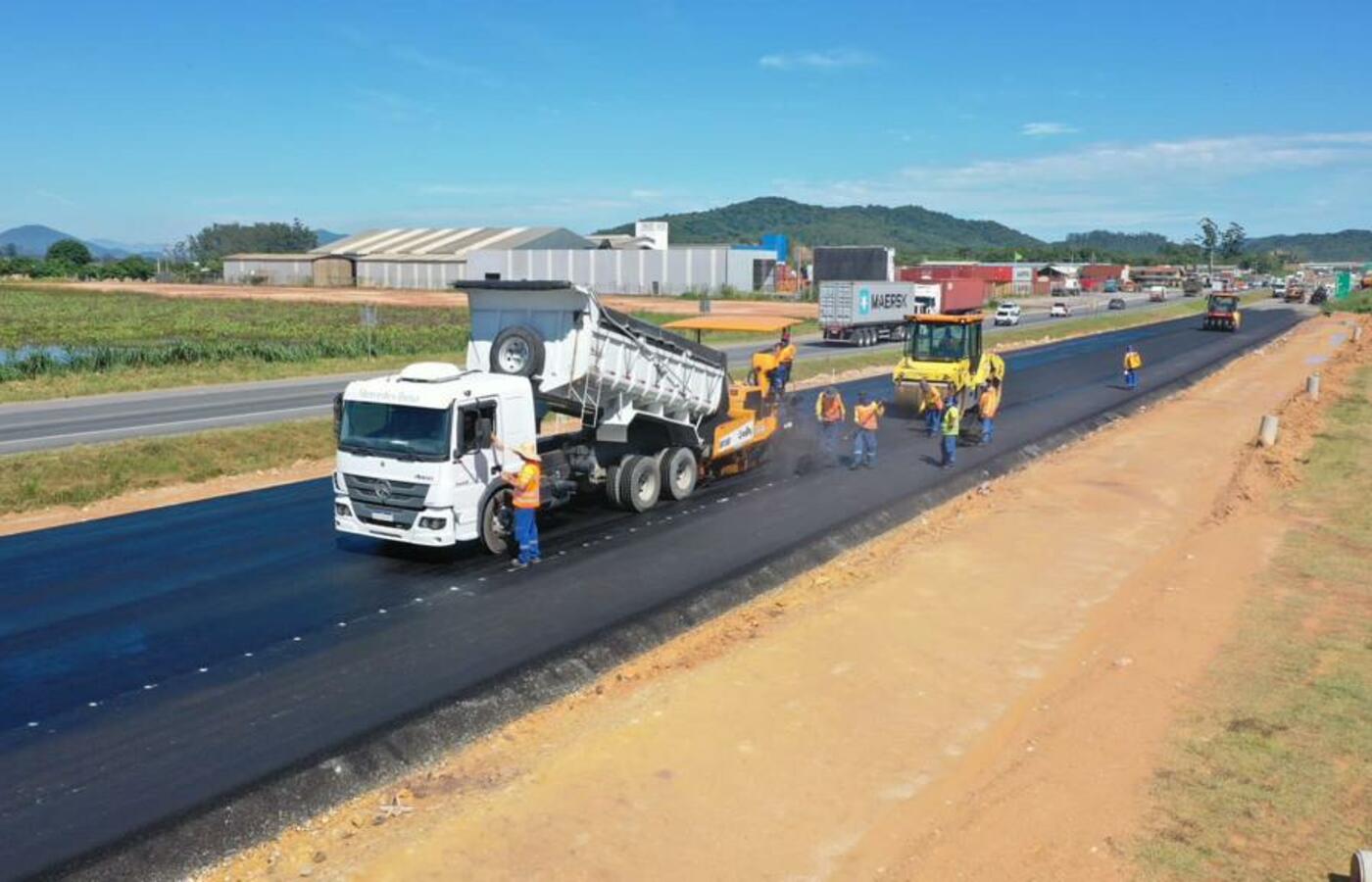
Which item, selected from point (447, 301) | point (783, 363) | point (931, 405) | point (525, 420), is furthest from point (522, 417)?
point (447, 301)

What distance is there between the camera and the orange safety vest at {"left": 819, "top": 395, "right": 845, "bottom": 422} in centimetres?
2270

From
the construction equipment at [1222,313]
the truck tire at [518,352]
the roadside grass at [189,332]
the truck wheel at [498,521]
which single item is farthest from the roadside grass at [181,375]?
the construction equipment at [1222,313]

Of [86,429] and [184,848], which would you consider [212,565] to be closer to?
[184,848]

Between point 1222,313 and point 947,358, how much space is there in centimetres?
4719

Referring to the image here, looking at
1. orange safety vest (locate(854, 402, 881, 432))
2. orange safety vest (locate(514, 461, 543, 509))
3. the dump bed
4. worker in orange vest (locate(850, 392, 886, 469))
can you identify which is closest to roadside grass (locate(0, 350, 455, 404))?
the dump bed

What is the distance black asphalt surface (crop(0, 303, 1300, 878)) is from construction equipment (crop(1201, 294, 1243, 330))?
54.2 metres

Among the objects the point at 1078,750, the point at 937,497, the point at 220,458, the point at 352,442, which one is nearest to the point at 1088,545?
the point at 937,497

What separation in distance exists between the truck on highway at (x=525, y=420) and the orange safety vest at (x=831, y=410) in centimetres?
292

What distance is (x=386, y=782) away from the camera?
9008 mm

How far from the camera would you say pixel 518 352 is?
1595cm

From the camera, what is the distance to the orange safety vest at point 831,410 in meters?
22.7

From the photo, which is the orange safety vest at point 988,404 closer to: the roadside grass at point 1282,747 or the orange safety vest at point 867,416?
the orange safety vest at point 867,416

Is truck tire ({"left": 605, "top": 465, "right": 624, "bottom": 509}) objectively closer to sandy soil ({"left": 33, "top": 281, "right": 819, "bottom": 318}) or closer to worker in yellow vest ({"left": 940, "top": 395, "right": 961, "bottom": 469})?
worker in yellow vest ({"left": 940, "top": 395, "right": 961, "bottom": 469})

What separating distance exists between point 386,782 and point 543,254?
118078 millimetres
